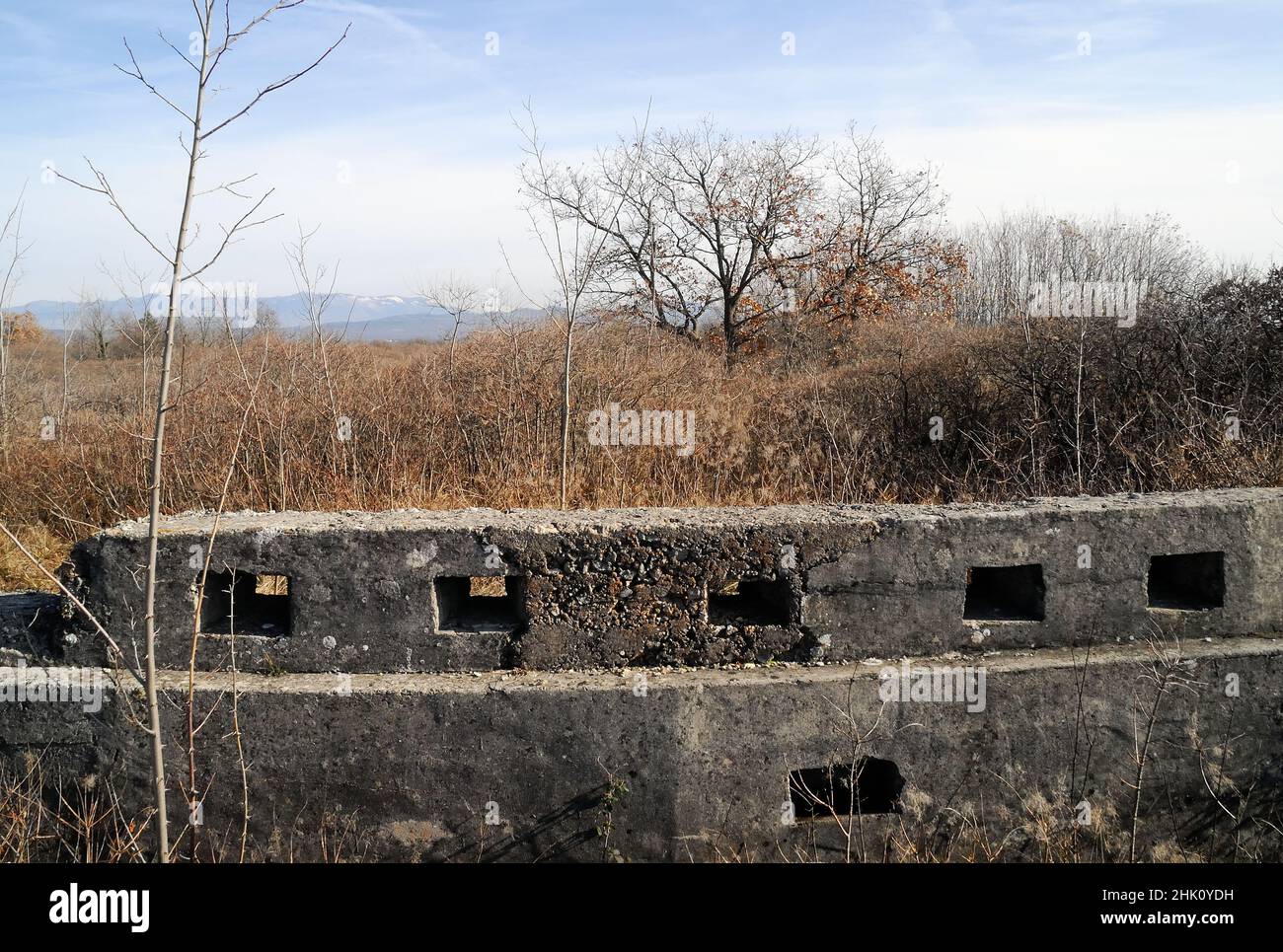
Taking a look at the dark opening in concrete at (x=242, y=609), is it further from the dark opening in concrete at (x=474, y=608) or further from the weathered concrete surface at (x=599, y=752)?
the dark opening in concrete at (x=474, y=608)

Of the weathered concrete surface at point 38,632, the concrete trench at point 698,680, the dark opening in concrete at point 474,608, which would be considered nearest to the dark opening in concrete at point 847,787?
the concrete trench at point 698,680

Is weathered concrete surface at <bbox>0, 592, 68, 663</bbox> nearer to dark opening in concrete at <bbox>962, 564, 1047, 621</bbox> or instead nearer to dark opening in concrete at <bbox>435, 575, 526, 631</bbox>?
dark opening in concrete at <bbox>435, 575, 526, 631</bbox>

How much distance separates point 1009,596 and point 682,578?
1364 mm

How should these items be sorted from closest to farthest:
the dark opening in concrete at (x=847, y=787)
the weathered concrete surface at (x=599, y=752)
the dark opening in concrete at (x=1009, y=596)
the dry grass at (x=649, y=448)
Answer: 1. the weathered concrete surface at (x=599, y=752)
2. the dark opening in concrete at (x=847, y=787)
3. the dark opening in concrete at (x=1009, y=596)
4. the dry grass at (x=649, y=448)

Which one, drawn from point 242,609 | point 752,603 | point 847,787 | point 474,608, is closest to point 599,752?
point 474,608

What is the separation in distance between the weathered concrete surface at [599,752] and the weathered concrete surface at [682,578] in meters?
0.12

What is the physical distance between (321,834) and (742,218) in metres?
16.0

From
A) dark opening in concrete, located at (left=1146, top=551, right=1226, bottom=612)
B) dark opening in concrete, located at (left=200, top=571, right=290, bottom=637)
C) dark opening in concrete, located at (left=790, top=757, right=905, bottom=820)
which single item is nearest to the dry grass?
dark opening in concrete, located at (left=1146, top=551, right=1226, bottom=612)

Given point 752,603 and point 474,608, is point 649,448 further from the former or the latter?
point 474,608

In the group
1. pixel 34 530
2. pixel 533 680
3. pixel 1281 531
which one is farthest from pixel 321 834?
pixel 34 530

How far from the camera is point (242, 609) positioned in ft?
11.5

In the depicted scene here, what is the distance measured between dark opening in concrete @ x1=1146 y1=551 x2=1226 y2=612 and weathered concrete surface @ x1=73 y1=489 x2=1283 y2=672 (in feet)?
0.12

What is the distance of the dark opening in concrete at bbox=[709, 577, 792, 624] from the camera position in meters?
3.39

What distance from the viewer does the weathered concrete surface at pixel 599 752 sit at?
3.15 m
